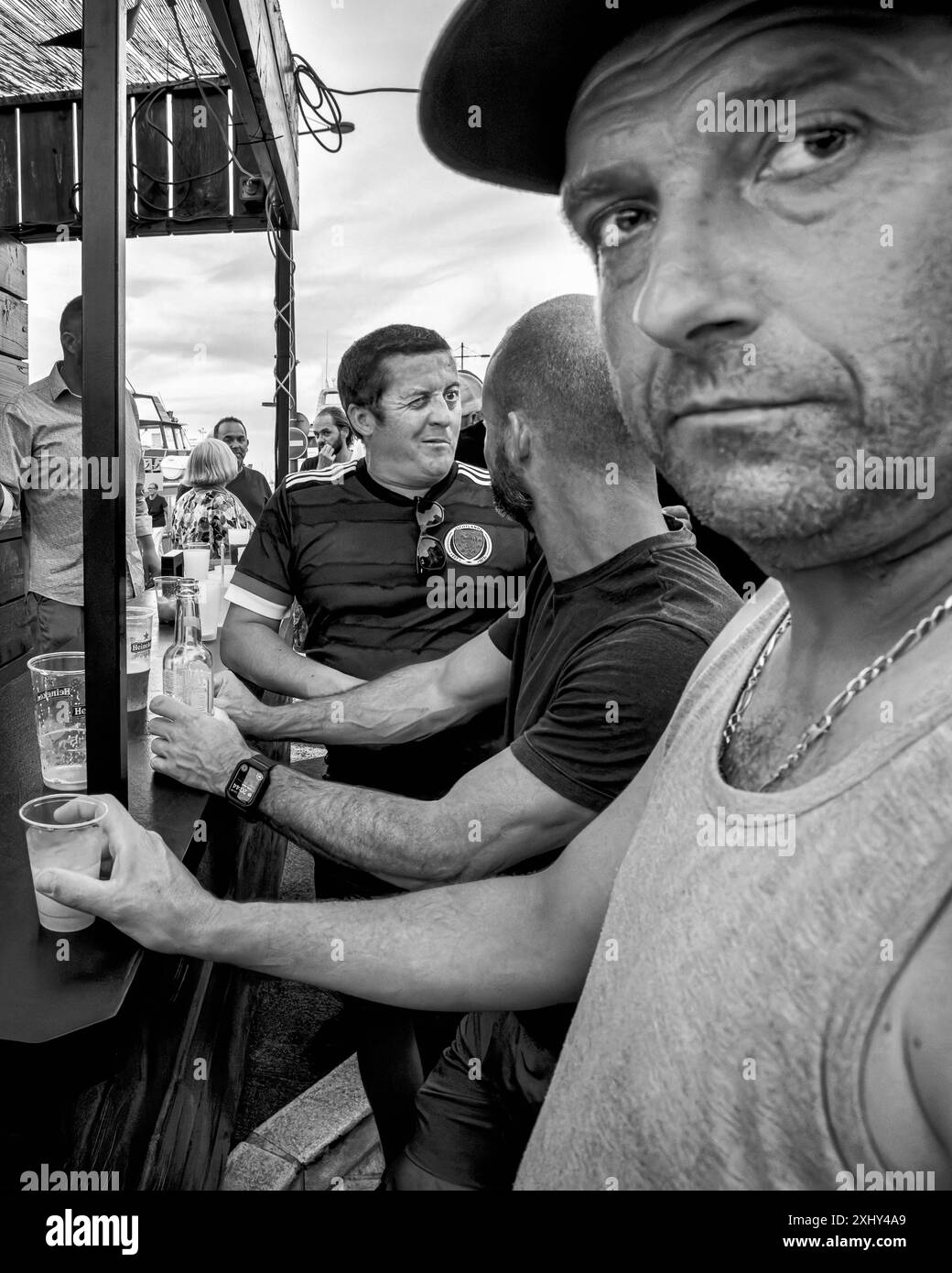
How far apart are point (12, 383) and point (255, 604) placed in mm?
2896

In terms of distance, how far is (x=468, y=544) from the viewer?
120 inches

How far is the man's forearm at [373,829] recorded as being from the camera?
5.21 feet

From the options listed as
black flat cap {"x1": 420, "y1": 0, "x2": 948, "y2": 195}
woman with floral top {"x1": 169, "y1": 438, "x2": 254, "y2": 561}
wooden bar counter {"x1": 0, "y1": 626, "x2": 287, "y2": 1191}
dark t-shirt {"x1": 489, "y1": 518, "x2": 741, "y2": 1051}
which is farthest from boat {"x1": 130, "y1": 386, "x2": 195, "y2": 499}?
black flat cap {"x1": 420, "y1": 0, "x2": 948, "y2": 195}

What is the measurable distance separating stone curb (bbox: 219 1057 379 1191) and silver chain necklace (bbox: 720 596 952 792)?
1711 mm

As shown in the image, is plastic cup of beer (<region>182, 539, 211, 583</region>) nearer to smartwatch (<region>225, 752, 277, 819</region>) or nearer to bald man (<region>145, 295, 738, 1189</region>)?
Answer: bald man (<region>145, 295, 738, 1189</region>)

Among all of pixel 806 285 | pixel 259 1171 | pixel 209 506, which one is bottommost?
pixel 259 1171

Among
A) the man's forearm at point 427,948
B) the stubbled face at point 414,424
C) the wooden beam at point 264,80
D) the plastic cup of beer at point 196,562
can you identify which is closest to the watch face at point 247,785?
the man's forearm at point 427,948

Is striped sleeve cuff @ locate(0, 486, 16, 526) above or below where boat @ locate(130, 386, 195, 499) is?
below

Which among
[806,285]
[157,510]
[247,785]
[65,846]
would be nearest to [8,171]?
[157,510]

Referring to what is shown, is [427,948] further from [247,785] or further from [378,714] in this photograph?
[378,714]

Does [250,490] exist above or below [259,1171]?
→ above

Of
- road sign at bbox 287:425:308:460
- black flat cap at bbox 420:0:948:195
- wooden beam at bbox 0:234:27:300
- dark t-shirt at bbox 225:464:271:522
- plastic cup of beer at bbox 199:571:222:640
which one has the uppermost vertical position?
wooden beam at bbox 0:234:27:300

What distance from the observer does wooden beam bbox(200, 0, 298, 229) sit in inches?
117
